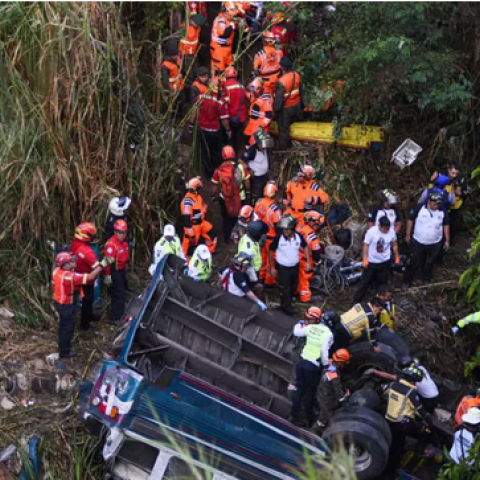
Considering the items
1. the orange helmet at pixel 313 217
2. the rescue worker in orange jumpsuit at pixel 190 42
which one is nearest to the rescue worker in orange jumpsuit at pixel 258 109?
the rescue worker in orange jumpsuit at pixel 190 42

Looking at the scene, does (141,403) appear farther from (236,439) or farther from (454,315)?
(454,315)

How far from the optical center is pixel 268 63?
12.6m

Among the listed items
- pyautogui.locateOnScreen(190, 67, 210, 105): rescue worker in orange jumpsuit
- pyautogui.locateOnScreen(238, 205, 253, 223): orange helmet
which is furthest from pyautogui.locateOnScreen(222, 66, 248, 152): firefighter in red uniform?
pyautogui.locateOnScreen(238, 205, 253, 223): orange helmet

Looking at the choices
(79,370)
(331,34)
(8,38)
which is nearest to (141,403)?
(79,370)

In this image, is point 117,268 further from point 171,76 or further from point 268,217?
point 171,76

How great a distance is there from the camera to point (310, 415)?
31.0ft

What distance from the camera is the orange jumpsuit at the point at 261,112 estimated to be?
488 inches

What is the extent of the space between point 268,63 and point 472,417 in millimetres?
6872

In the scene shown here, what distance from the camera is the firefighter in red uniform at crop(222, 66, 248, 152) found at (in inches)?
483

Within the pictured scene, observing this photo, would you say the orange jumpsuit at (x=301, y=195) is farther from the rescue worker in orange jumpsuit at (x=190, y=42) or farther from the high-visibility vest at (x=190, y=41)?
the high-visibility vest at (x=190, y=41)

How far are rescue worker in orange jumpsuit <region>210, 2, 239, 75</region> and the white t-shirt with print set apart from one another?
13.0 feet

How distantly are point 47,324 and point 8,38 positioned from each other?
4.37 metres

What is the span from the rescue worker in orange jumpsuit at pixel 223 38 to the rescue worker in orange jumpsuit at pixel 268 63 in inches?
19.1

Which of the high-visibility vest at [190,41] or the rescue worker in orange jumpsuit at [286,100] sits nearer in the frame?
the rescue worker in orange jumpsuit at [286,100]
